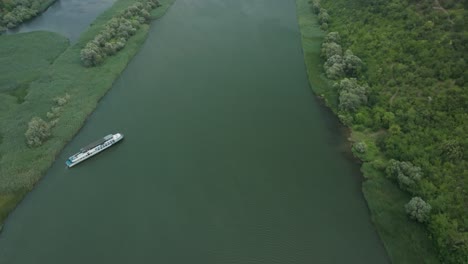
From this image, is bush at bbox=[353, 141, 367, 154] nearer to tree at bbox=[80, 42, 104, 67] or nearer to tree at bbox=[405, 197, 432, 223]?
tree at bbox=[405, 197, 432, 223]

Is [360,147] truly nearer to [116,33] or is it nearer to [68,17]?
[116,33]

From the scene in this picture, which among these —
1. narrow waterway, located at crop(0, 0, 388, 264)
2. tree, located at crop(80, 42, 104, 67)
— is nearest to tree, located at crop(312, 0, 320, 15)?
narrow waterway, located at crop(0, 0, 388, 264)

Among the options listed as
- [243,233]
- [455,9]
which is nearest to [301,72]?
[455,9]

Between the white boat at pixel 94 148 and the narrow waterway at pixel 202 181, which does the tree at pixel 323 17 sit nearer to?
the narrow waterway at pixel 202 181

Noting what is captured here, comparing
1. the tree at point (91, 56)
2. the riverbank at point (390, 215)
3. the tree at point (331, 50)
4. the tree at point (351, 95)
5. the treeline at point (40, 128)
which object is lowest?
the treeline at point (40, 128)

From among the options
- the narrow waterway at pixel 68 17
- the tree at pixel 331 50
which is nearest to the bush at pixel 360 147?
the tree at pixel 331 50

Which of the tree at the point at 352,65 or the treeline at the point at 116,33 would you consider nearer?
the tree at the point at 352,65
